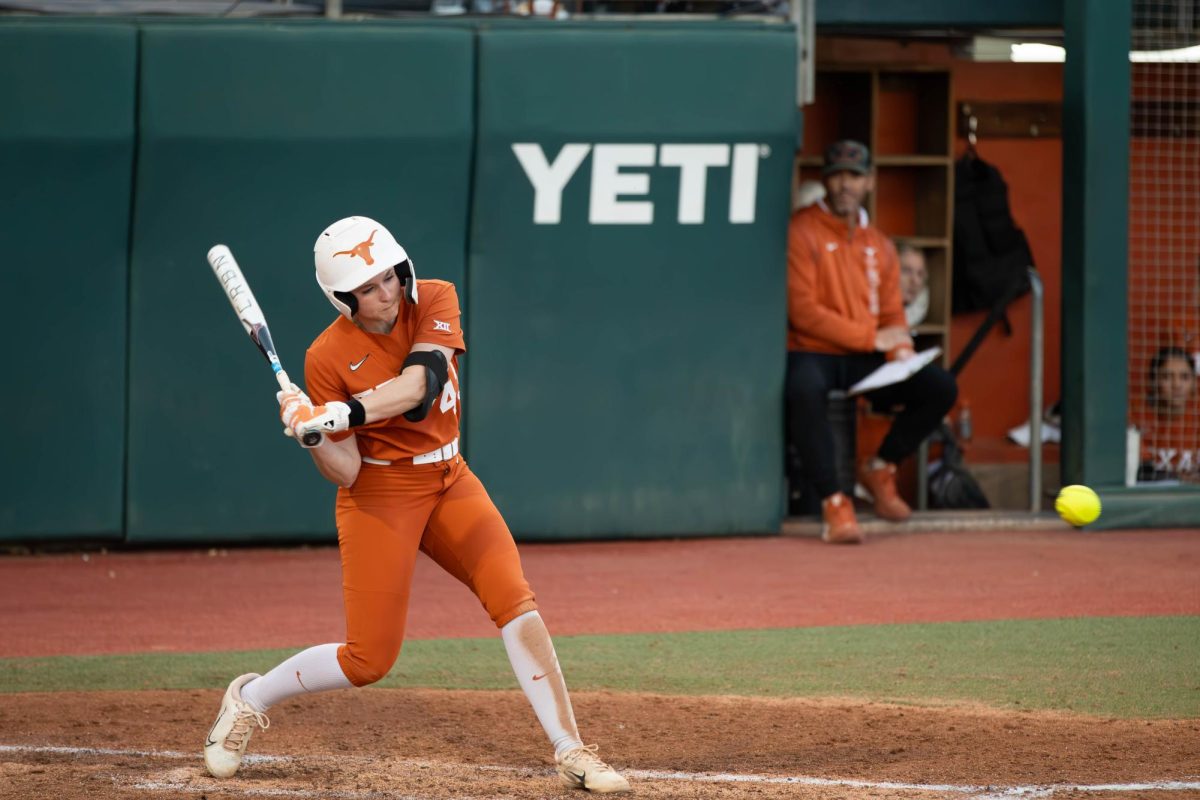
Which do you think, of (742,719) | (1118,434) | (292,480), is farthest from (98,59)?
(1118,434)

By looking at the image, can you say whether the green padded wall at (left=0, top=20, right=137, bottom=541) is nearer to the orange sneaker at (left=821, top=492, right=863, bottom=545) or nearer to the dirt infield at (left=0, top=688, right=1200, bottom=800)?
the dirt infield at (left=0, top=688, right=1200, bottom=800)

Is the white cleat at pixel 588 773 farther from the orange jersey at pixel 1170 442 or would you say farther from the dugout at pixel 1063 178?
the orange jersey at pixel 1170 442

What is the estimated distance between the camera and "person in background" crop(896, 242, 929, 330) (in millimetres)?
9922

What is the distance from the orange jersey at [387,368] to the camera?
4285mm

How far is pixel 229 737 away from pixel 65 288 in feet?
15.1

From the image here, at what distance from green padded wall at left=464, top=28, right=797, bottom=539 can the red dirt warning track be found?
38cm

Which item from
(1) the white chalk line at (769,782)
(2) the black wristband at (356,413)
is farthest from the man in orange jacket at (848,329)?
(2) the black wristband at (356,413)

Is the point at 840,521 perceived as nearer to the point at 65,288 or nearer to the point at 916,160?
the point at 916,160

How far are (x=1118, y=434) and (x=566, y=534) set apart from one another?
326 centimetres

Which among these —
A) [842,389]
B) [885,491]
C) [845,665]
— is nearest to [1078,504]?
[845,665]

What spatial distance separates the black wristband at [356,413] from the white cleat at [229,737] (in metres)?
0.95

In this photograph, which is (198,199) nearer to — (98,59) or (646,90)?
(98,59)

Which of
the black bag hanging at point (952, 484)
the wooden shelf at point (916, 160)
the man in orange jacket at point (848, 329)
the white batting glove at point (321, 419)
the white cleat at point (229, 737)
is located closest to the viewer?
the white batting glove at point (321, 419)

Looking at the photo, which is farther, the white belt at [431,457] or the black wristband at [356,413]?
the white belt at [431,457]
